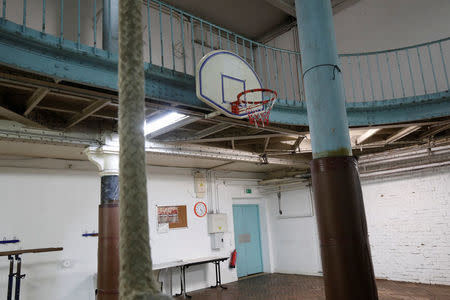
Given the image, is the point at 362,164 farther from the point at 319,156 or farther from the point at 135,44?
the point at 135,44

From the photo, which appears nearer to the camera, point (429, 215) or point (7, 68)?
point (7, 68)

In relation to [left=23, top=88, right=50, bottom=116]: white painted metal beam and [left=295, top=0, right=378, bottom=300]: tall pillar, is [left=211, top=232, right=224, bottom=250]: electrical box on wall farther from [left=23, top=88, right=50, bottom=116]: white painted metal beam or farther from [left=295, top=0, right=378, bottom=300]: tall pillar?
[left=295, top=0, right=378, bottom=300]: tall pillar

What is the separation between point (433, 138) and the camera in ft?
28.1

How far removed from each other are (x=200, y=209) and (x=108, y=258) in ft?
16.7

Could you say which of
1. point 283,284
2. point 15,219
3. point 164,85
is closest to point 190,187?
point 283,284

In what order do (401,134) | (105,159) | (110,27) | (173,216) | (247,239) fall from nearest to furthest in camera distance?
1. (110,27)
2. (105,159)
3. (401,134)
4. (173,216)
5. (247,239)

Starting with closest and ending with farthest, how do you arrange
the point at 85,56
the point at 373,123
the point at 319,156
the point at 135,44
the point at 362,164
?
the point at 135,44
the point at 319,156
the point at 85,56
the point at 373,123
the point at 362,164

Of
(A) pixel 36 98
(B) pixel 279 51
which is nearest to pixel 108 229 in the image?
(A) pixel 36 98

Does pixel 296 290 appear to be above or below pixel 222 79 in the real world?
below

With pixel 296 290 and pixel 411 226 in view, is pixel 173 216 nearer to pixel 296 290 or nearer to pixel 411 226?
pixel 296 290

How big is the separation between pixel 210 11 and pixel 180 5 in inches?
40.3

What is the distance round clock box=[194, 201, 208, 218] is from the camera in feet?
34.9

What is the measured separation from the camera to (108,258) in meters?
5.81

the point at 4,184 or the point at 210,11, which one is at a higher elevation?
the point at 210,11
